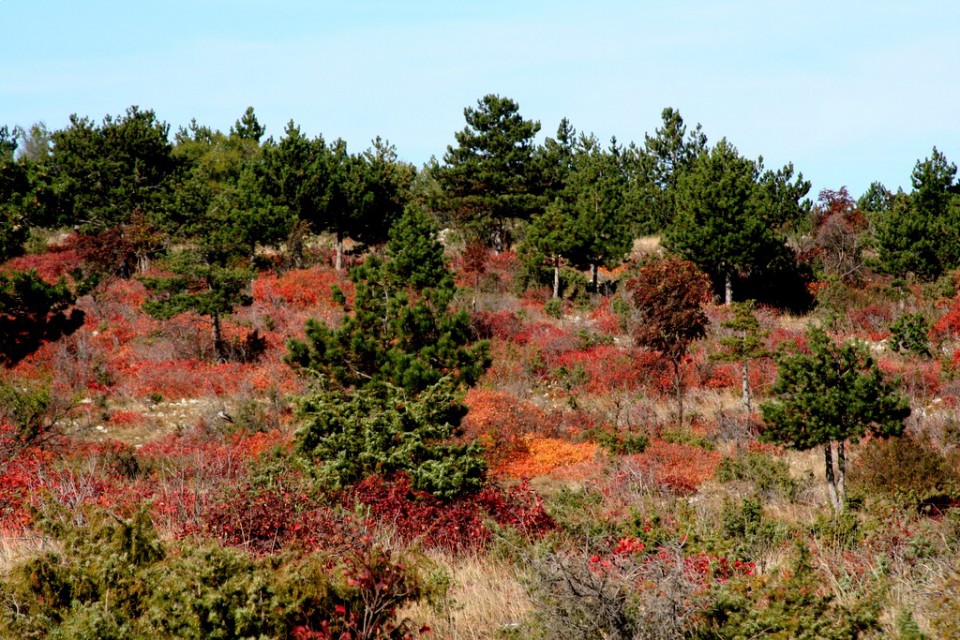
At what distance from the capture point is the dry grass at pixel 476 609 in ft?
15.5

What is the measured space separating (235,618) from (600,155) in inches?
1814

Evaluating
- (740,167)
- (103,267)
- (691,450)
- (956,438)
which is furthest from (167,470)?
(740,167)

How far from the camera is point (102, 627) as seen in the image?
3816 mm

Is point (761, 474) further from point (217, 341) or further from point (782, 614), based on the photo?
point (217, 341)

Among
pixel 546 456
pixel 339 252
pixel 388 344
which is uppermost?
pixel 339 252

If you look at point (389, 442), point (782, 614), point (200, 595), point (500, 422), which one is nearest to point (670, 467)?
point (500, 422)

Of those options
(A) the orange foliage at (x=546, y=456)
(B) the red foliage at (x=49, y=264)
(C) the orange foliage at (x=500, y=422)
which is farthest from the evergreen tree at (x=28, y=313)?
(B) the red foliage at (x=49, y=264)

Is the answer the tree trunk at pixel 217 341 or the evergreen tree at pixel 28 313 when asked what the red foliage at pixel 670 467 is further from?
the tree trunk at pixel 217 341

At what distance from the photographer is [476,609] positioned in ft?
16.8

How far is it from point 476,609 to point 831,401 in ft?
26.5

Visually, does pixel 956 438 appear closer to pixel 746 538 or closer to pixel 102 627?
pixel 746 538

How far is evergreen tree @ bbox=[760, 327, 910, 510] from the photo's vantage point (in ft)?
36.9

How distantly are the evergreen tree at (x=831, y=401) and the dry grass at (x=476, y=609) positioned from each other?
7061 millimetres

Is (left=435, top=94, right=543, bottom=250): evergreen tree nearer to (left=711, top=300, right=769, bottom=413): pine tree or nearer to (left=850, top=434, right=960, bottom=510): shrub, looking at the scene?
(left=711, top=300, right=769, bottom=413): pine tree
